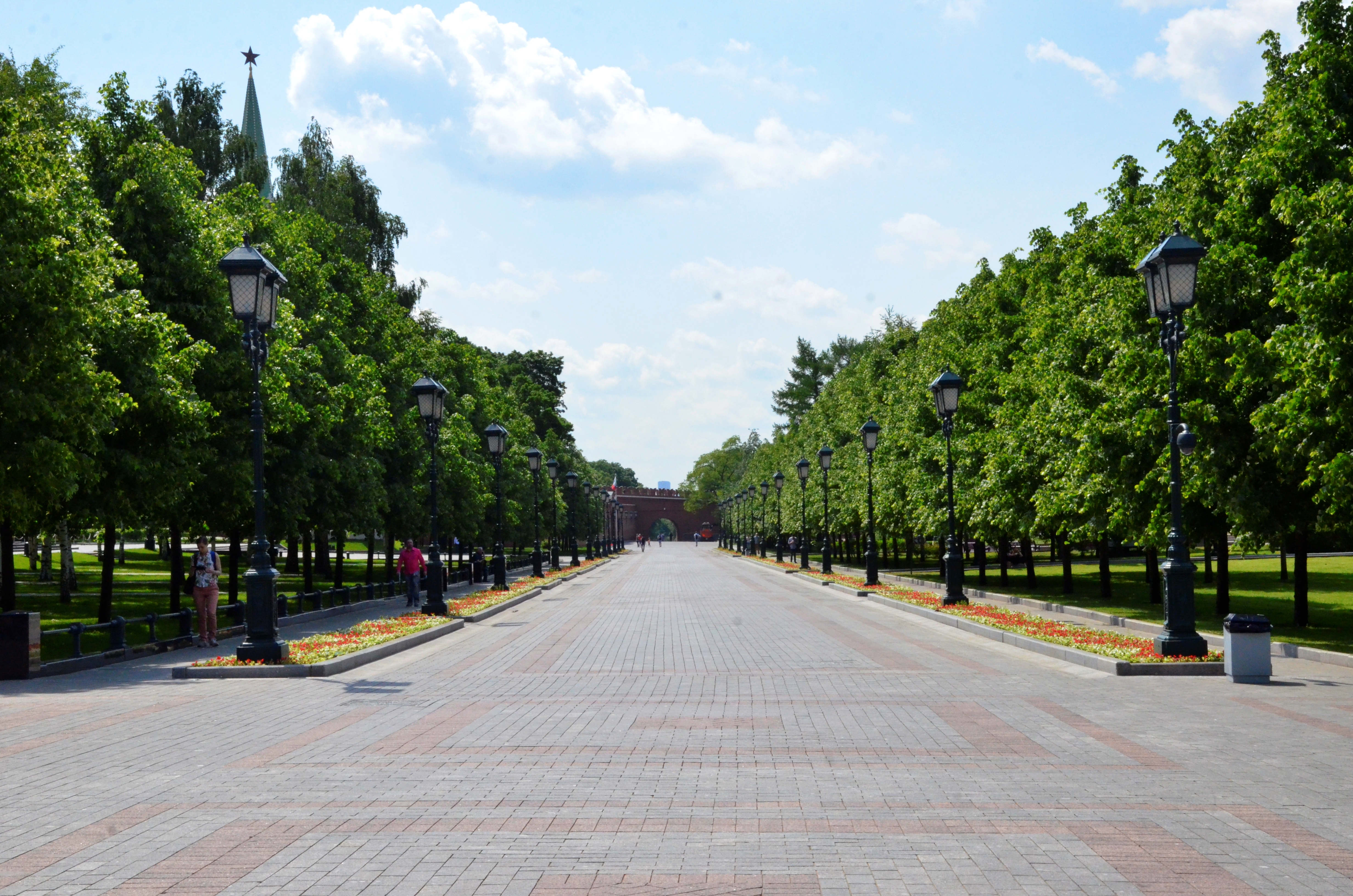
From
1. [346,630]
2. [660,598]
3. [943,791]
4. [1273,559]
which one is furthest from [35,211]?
[1273,559]

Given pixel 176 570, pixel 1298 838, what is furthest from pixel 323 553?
pixel 1298 838

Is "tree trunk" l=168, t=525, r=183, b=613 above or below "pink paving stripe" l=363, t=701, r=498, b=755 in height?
above

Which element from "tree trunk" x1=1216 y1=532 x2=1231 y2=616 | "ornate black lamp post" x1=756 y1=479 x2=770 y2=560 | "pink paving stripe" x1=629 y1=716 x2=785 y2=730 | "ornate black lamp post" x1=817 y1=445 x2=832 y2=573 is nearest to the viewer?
"pink paving stripe" x1=629 y1=716 x2=785 y2=730

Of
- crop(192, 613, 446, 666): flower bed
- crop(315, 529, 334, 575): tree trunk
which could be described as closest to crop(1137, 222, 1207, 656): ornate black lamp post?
crop(192, 613, 446, 666): flower bed

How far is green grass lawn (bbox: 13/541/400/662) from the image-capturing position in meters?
23.0

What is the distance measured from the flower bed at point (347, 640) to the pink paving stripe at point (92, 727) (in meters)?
2.69

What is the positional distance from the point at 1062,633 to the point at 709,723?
9.54m

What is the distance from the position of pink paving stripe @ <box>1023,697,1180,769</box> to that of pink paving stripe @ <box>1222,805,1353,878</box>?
1.46 meters

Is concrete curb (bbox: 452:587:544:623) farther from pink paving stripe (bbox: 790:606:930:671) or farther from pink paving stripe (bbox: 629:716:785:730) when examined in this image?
pink paving stripe (bbox: 629:716:785:730)

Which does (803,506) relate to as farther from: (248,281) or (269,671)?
(269,671)

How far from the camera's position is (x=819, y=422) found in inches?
2785

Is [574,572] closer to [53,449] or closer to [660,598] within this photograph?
[660,598]

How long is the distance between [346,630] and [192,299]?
7.90 m

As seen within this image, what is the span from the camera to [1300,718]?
11.1 metres
